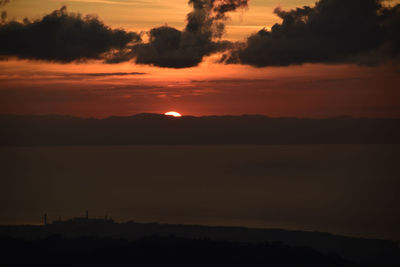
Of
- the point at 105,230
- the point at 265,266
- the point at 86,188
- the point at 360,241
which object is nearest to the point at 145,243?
the point at 265,266

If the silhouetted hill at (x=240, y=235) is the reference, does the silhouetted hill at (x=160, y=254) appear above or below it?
above

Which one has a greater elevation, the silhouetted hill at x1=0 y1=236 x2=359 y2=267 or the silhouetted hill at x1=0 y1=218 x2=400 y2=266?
the silhouetted hill at x1=0 y1=236 x2=359 y2=267

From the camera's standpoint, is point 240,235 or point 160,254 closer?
point 160,254

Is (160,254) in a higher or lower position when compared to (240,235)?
higher

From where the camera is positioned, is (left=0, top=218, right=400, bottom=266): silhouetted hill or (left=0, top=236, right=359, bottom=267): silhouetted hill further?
(left=0, top=218, right=400, bottom=266): silhouetted hill

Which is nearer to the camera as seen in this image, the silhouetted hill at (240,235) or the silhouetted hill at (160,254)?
the silhouetted hill at (160,254)
